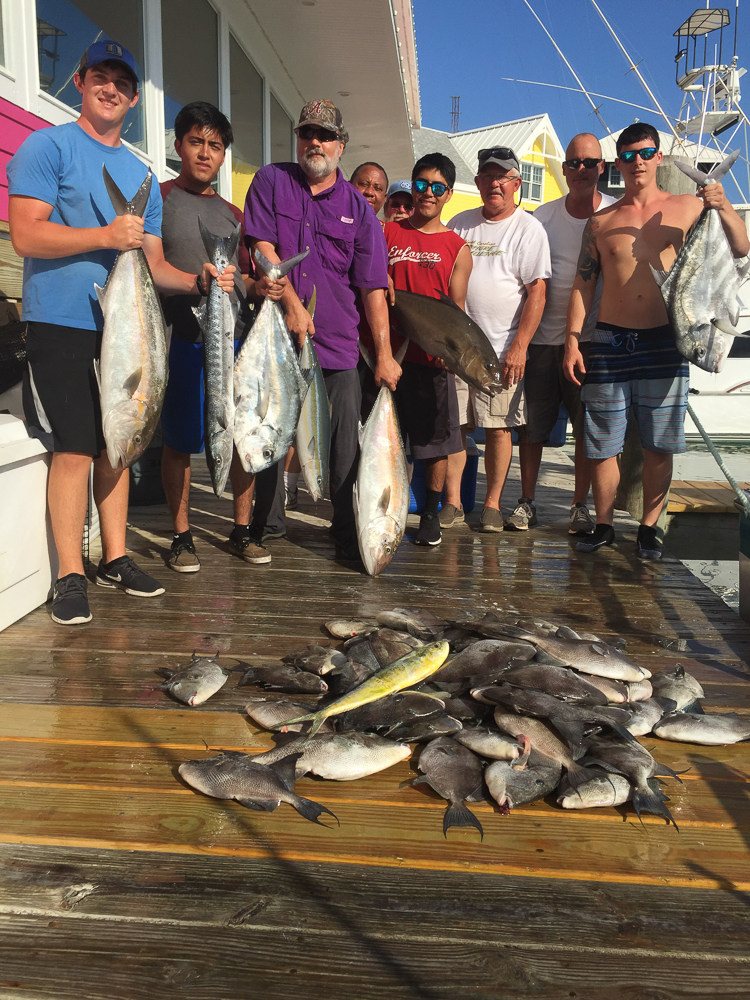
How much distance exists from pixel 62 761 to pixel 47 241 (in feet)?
5.97

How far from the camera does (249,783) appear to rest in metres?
1.92

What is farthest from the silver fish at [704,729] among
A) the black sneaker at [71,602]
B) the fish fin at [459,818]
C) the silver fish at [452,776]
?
the black sneaker at [71,602]

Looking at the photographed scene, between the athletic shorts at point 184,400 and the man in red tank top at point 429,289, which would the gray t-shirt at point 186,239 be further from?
the man in red tank top at point 429,289

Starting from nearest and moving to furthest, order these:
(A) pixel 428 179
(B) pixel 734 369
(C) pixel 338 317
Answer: (C) pixel 338 317 < (A) pixel 428 179 < (B) pixel 734 369

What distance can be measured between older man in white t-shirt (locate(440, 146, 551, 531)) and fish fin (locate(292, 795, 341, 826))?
2935 mm

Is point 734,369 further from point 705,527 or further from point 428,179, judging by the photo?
point 428,179

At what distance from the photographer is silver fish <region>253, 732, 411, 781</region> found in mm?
2018

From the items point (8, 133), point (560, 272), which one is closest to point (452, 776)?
point (560, 272)

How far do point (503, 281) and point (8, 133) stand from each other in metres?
2.70

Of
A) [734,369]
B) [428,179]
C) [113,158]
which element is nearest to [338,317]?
[428,179]

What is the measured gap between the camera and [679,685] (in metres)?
2.51

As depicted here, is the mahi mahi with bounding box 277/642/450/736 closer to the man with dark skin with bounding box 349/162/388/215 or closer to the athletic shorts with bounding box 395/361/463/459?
the athletic shorts with bounding box 395/361/463/459

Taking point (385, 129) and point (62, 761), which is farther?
point (385, 129)

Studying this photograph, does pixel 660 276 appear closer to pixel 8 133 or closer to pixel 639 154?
pixel 639 154
